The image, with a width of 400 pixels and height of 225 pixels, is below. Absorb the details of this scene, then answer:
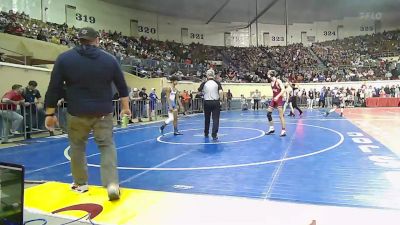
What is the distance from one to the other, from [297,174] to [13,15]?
2229 cm

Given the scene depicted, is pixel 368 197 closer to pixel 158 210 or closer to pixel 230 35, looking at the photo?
pixel 158 210

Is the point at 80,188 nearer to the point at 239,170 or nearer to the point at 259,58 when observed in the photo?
the point at 239,170

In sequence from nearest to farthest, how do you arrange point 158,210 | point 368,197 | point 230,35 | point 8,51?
point 158,210 < point 368,197 < point 8,51 < point 230,35

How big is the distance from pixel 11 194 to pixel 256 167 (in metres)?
3.92

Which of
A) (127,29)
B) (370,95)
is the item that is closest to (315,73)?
(370,95)

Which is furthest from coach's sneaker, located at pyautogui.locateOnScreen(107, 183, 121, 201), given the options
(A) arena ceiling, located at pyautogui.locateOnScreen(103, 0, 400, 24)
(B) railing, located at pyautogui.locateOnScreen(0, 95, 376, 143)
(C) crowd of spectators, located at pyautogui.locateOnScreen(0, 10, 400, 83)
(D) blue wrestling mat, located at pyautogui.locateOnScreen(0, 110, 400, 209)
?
(A) arena ceiling, located at pyautogui.locateOnScreen(103, 0, 400, 24)

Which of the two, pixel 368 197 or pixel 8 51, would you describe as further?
pixel 8 51

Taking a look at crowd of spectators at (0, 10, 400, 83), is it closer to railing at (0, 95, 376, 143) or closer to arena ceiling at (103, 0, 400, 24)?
arena ceiling at (103, 0, 400, 24)

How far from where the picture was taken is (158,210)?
360 cm

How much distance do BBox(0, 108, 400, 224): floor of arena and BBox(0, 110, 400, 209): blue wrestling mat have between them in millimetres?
11

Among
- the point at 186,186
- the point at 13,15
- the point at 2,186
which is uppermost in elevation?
the point at 13,15

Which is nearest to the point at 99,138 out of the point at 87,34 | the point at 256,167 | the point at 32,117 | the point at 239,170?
the point at 87,34

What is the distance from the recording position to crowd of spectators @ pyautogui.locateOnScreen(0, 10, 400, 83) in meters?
27.3

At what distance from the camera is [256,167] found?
19.6 feet
